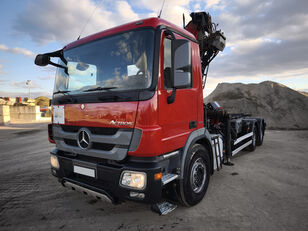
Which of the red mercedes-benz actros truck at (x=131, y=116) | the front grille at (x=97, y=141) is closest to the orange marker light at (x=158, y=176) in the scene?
the red mercedes-benz actros truck at (x=131, y=116)

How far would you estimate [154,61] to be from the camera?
7.14 feet

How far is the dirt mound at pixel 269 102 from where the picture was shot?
12.0 meters

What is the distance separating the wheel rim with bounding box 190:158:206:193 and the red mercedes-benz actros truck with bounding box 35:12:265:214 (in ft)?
0.05

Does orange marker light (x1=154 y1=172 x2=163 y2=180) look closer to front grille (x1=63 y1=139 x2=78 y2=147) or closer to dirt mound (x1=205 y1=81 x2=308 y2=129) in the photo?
front grille (x1=63 y1=139 x2=78 y2=147)

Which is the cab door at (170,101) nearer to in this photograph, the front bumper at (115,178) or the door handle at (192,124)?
the door handle at (192,124)

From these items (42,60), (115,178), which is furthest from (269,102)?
(42,60)

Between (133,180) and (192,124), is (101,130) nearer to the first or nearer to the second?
(133,180)

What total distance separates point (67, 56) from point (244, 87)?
16412 mm

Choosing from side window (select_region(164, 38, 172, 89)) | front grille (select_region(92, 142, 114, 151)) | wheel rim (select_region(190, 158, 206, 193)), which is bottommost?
wheel rim (select_region(190, 158, 206, 193))

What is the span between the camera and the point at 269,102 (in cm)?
1412

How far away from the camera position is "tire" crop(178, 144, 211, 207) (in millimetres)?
2600

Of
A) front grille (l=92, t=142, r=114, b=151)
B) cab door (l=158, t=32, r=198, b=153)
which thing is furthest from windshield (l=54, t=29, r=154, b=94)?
front grille (l=92, t=142, r=114, b=151)

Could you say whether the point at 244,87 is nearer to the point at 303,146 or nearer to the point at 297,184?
the point at 303,146

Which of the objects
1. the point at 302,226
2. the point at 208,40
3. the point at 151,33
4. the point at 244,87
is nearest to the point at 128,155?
the point at 151,33
